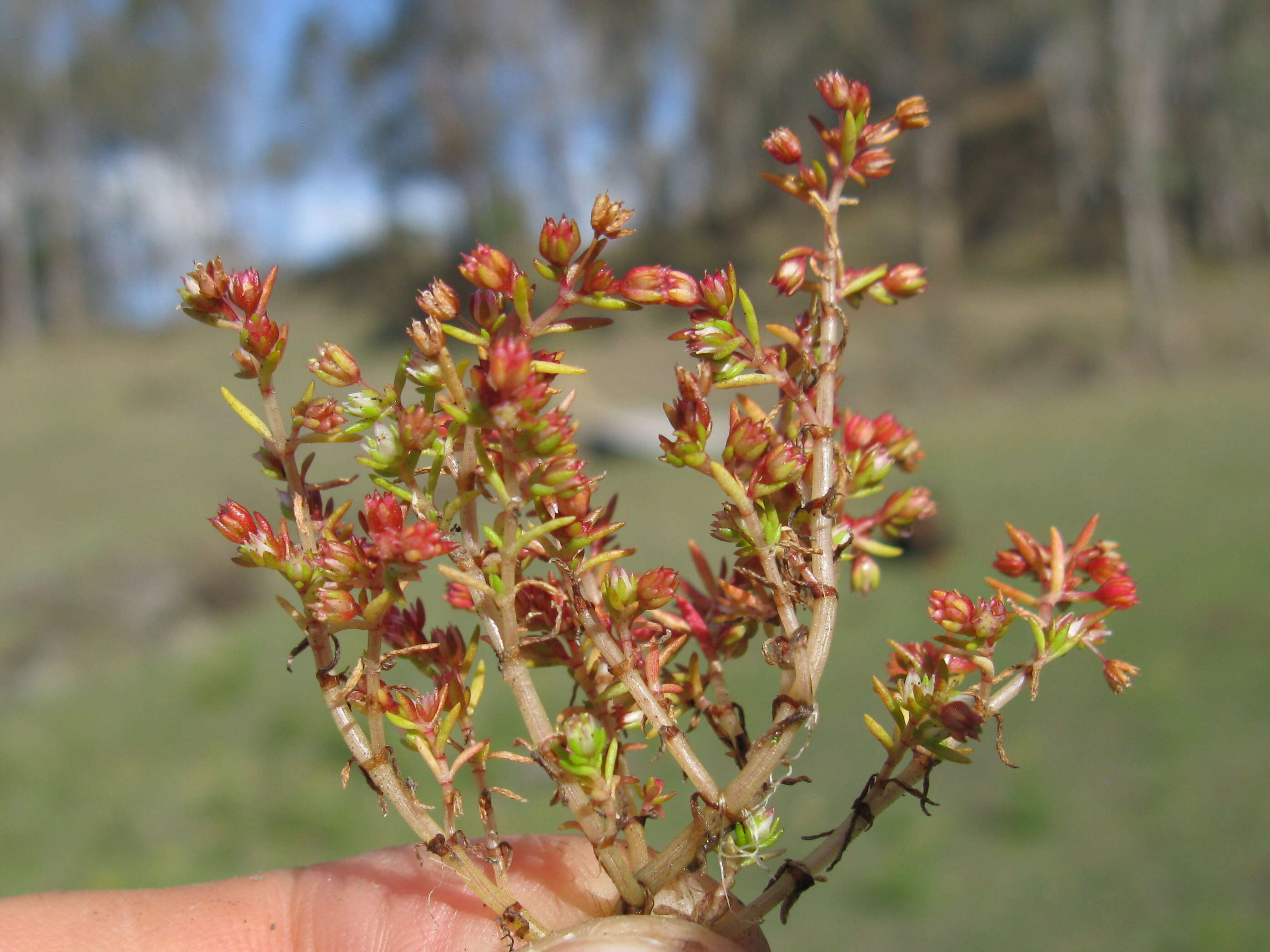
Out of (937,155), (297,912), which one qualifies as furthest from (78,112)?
(297,912)

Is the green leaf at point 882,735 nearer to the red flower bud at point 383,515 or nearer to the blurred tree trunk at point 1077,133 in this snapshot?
the red flower bud at point 383,515

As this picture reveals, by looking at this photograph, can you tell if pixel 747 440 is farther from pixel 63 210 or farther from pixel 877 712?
pixel 63 210

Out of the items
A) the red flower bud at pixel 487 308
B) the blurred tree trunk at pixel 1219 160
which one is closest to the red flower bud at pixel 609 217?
the red flower bud at pixel 487 308

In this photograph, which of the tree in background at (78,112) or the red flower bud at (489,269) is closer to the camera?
the red flower bud at (489,269)

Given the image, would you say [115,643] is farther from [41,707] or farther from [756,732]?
[756,732]

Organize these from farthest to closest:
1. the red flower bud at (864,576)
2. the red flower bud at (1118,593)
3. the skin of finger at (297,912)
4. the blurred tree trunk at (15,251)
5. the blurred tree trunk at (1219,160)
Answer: the blurred tree trunk at (15,251) < the blurred tree trunk at (1219,160) < the skin of finger at (297,912) < the red flower bud at (864,576) < the red flower bud at (1118,593)

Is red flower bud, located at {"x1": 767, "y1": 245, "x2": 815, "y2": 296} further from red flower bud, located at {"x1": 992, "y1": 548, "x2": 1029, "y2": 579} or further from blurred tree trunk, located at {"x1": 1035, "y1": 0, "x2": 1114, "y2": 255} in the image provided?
blurred tree trunk, located at {"x1": 1035, "y1": 0, "x2": 1114, "y2": 255}

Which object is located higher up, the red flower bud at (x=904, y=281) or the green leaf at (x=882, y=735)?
the red flower bud at (x=904, y=281)
